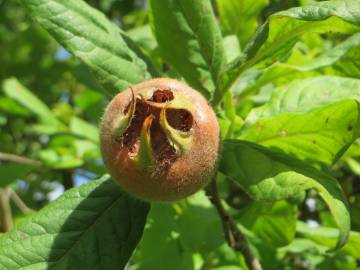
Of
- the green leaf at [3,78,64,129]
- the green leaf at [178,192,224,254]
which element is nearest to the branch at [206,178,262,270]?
the green leaf at [178,192,224,254]

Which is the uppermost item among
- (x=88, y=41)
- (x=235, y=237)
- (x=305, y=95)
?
(x=88, y=41)

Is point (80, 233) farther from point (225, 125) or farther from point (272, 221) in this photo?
point (272, 221)

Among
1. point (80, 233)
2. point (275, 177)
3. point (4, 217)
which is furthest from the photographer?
point (4, 217)

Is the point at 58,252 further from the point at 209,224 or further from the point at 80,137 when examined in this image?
the point at 80,137

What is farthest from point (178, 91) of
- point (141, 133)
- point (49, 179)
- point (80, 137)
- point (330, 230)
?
point (49, 179)

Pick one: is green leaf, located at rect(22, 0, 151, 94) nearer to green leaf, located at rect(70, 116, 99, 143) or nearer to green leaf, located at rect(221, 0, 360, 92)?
green leaf, located at rect(221, 0, 360, 92)

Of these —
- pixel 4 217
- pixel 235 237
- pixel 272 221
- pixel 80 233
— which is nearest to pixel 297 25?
pixel 235 237

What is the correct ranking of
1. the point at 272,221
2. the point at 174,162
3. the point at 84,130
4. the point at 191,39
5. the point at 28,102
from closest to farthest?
the point at 174,162
the point at 191,39
the point at 272,221
the point at 84,130
the point at 28,102
